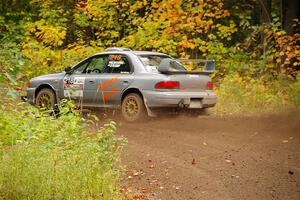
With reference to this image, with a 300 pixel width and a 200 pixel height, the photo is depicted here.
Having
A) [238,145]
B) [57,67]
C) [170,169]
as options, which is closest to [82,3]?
[57,67]

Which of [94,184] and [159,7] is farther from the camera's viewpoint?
[159,7]

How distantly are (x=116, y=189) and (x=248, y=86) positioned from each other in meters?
11.2

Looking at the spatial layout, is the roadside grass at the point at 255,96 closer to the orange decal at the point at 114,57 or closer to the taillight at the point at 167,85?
the taillight at the point at 167,85

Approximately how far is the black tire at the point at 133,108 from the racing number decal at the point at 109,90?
1.16 feet

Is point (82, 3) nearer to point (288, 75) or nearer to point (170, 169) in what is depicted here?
point (288, 75)

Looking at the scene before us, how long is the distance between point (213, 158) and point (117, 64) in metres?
5.35

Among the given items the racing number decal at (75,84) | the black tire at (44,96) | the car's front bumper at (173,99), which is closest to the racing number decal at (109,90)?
the racing number decal at (75,84)

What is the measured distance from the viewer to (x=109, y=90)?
45.2ft

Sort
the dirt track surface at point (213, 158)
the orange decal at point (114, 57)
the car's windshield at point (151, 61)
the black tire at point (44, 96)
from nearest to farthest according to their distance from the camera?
the dirt track surface at point (213, 158) → the car's windshield at point (151, 61) → the orange decal at point (114, 57) → the black tire at point (44, 96)

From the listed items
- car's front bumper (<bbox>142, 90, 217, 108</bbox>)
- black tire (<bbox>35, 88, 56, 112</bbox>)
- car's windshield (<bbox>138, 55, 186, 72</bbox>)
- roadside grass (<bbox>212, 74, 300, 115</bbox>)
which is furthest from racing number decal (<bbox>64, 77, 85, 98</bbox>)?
roadside grass (<bbox>212, 74, 300, 115</bbox>)

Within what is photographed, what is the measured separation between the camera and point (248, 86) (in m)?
17.2

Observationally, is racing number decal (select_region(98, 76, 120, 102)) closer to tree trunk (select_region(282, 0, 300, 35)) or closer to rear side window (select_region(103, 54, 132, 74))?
rear side window (select_region(103, 54, 132, 74))

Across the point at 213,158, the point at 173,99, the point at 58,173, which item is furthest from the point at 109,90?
the point at 58,173

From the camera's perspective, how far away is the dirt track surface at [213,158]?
7.40 metres
